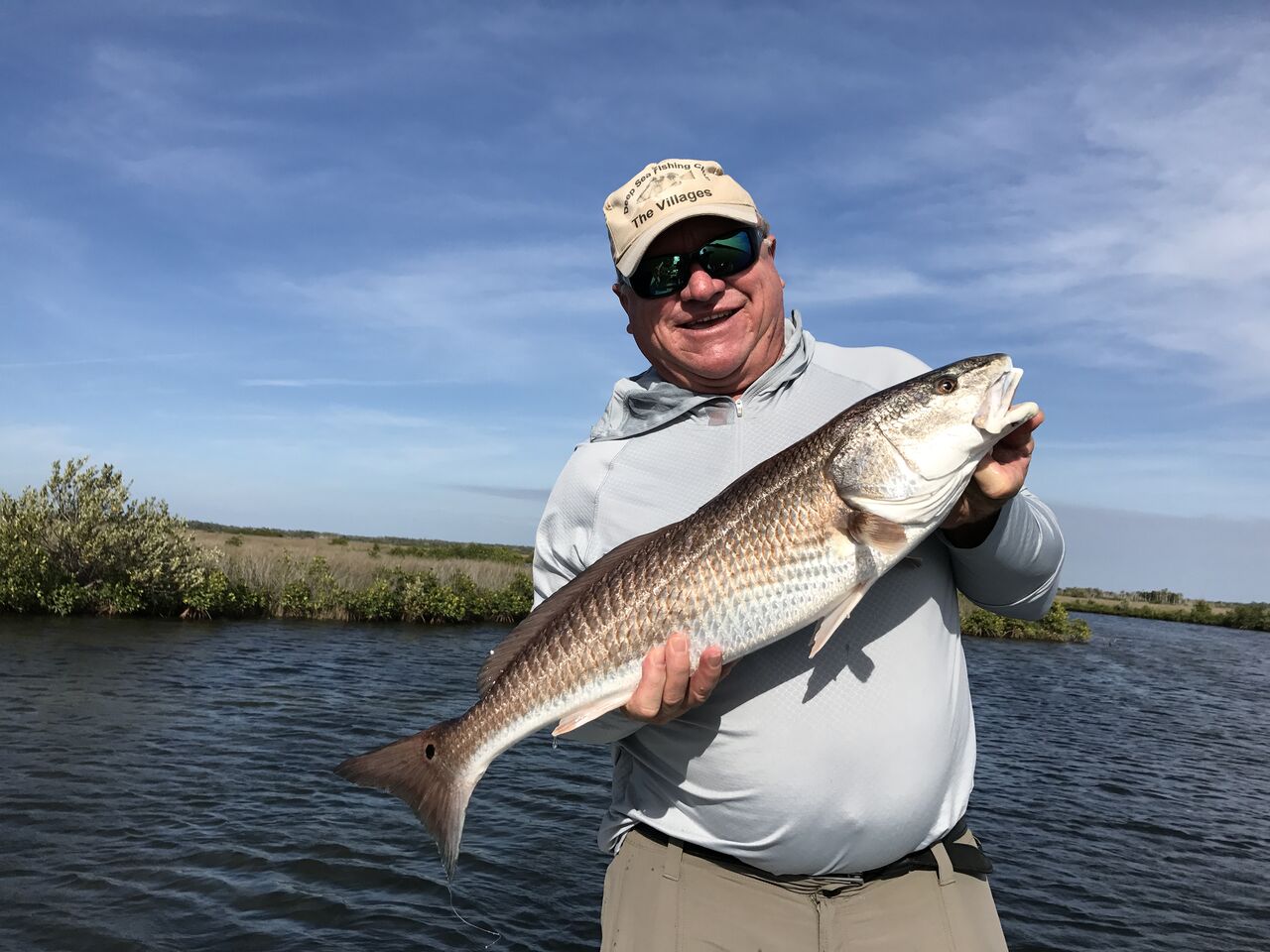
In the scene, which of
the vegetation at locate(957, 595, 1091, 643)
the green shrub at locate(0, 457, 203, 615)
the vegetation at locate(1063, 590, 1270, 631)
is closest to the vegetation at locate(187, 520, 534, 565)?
the green shrub at locate(0, 457, 203, 615)

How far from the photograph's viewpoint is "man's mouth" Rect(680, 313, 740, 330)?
3.64 meters

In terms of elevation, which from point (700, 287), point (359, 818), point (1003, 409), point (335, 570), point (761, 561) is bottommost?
point (359, 818)

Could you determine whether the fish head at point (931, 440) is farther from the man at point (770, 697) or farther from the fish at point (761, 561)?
the man at point (770, 697)

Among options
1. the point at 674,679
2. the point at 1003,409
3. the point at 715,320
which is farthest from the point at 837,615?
the point at 715,320


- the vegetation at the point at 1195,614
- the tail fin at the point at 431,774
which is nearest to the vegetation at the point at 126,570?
the tail fin at the point at 431,774

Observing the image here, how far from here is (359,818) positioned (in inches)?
461

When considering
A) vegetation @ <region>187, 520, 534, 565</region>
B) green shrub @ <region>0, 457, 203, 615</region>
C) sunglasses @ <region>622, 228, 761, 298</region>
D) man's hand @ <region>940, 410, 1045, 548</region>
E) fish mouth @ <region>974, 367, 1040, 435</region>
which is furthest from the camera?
vegetation @ <region>187, 520, 534, 565</region>

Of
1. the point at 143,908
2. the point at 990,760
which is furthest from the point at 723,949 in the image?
the point at 990,760

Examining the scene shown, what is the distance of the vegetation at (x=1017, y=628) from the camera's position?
43406 millimetres

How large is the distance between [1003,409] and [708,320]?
1283 mm

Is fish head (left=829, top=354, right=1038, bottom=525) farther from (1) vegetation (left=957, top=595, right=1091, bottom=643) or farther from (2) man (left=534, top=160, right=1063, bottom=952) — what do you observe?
(1) vegetation (left=957, top=595, right=1091, bottom=643)

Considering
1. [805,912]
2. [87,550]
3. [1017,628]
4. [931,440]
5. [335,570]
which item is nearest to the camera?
[931,440]

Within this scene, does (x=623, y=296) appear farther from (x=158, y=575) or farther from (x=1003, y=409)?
(x=158, y=575)

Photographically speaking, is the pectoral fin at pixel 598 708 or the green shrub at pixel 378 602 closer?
the pectoral fin at pixel 598 708
